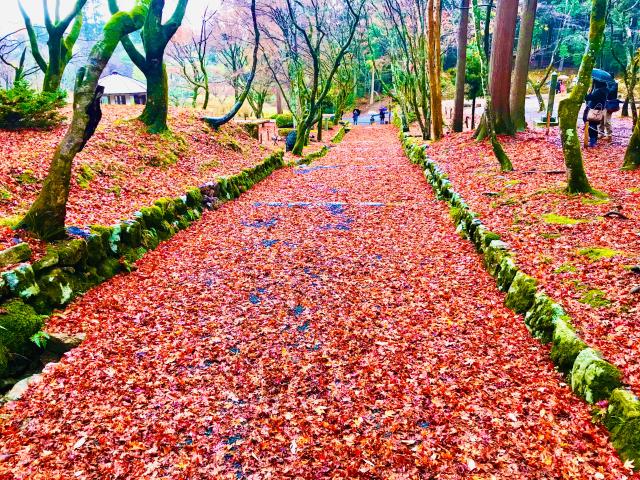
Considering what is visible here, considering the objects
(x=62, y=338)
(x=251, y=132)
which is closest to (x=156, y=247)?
(x=62, y=338)

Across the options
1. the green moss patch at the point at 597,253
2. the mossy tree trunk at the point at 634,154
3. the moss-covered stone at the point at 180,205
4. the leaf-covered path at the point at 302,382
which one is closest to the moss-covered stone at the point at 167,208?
the moss-covered stone at the point at 180,205

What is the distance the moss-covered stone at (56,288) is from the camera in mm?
5219

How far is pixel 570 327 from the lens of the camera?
13.8 feet

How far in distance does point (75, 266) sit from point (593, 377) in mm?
5987

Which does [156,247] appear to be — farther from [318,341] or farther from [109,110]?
[109,110]

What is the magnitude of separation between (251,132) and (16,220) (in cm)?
1521

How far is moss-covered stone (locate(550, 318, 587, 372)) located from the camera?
3956 mm

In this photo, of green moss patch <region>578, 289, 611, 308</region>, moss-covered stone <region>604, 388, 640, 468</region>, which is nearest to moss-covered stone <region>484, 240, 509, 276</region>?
green moss patch <region>578, 289, 611, 308</region>

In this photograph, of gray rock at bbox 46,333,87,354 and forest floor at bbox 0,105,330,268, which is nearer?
gray rock at bbox 46,333,87,354

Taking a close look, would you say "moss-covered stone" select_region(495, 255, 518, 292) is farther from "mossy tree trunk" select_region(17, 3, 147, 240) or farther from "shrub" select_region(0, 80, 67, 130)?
"shrub" select_region(0, 80, 67, 130)

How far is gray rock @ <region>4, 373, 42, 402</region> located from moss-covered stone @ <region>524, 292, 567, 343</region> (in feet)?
16.4

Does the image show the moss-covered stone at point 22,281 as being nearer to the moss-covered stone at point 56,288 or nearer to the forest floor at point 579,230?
the moss-covered stone at point 56,288

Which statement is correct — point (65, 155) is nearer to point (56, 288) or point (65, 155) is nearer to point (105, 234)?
point (105, 234)

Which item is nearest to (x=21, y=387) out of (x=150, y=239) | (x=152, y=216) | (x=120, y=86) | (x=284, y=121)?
(x=150, y=239)
